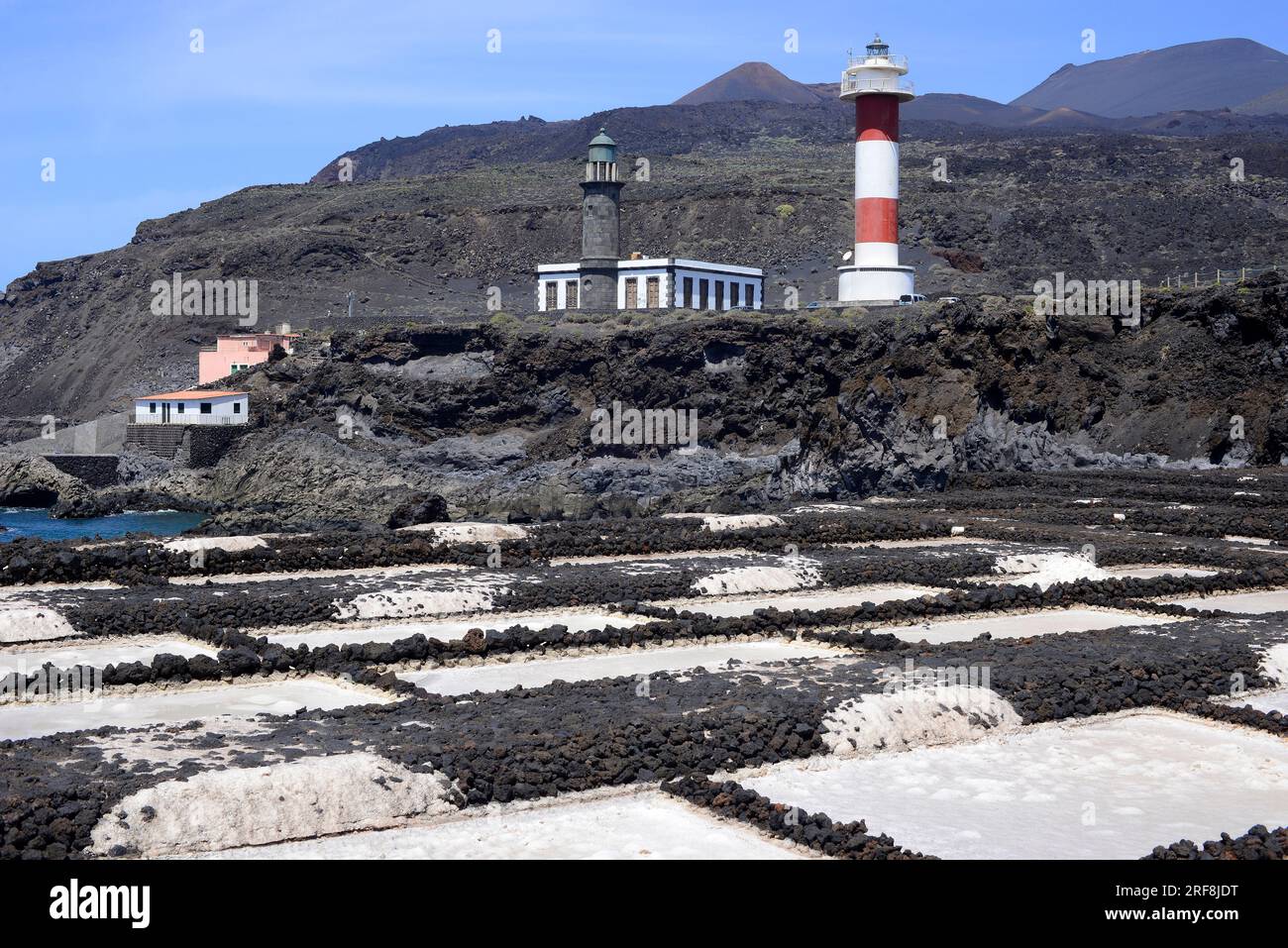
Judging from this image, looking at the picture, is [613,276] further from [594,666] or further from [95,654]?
[95,654]

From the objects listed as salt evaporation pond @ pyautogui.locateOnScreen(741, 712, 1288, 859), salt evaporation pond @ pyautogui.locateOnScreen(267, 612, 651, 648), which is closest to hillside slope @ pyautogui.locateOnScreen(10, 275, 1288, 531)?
salt evaporation pond @ pyautogui.locateOnScreen(267, 612, 651, 648)

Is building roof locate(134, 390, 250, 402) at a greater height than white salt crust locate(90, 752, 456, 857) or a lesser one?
greater

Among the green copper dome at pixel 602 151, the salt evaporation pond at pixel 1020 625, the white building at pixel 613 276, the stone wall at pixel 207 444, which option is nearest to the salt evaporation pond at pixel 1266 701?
the salt evaporation pond at pixel 1020 625

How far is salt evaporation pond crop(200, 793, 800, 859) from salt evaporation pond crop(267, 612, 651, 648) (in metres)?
6.28

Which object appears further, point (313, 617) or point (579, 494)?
point (579, 494)

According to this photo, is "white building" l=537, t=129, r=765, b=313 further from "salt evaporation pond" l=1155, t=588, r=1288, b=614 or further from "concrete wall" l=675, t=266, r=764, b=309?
"salt evaporation pond" l=1155, t=588, r=1288, b=614

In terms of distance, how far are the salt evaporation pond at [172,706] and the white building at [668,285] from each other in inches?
2451

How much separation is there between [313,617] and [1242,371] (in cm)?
3545

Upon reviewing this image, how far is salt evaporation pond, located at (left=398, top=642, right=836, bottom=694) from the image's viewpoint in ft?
48.5

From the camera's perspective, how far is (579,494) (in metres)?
55.3

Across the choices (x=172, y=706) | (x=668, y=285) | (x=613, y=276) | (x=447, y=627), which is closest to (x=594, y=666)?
(x=447, y=627)

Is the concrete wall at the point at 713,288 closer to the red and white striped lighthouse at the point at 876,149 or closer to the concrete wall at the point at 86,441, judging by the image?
the red and white striped lighthouse at the point at 876,149
